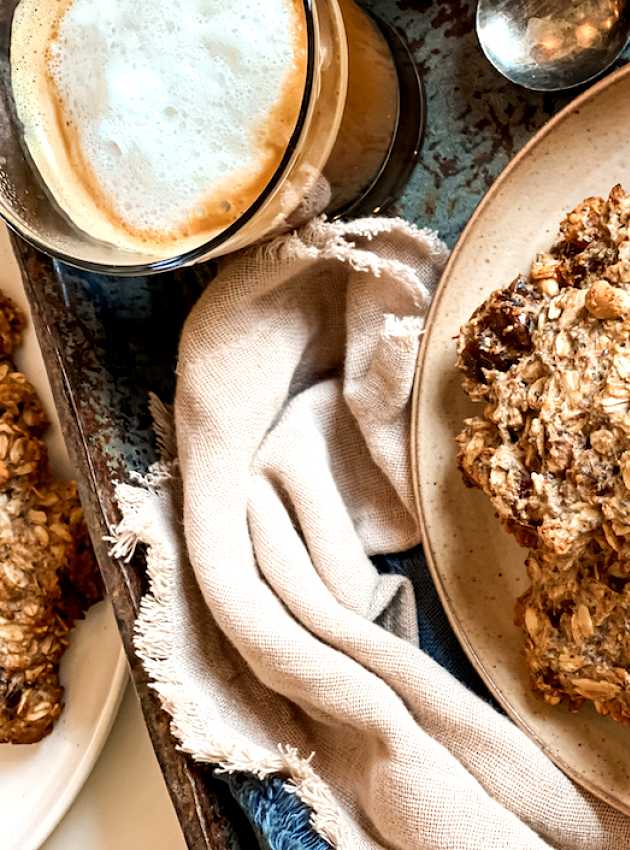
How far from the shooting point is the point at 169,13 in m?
0.96

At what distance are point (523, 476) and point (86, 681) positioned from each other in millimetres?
613

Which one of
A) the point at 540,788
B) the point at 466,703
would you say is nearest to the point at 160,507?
the point at 466,703

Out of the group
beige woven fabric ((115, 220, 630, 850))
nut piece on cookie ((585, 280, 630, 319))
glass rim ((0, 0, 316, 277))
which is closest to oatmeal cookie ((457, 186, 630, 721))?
nut piece on cookie ((585, 280, 630, 319))

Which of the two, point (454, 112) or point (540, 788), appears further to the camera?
point (454, 112)

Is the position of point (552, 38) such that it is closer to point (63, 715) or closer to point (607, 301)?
point (607, 301)

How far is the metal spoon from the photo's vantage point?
43.5 inches

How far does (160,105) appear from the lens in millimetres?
973

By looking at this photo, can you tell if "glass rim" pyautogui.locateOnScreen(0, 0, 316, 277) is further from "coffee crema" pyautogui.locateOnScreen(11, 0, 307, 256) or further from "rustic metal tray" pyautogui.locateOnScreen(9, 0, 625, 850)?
"rustic metal tray" pyautogui.locateOnScreen(9, 0, 625, 850)

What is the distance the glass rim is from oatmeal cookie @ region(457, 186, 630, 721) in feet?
0.77

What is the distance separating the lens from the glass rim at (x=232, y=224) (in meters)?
0.92

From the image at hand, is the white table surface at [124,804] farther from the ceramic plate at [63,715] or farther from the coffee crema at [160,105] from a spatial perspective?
the coffee crema at [160,105]

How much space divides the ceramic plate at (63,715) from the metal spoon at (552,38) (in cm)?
60

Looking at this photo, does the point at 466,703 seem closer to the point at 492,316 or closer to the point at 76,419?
the point at 492,316

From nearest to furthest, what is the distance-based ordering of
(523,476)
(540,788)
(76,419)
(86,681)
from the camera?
(523,476) < (540,788) < (76,419) < (86,681)
